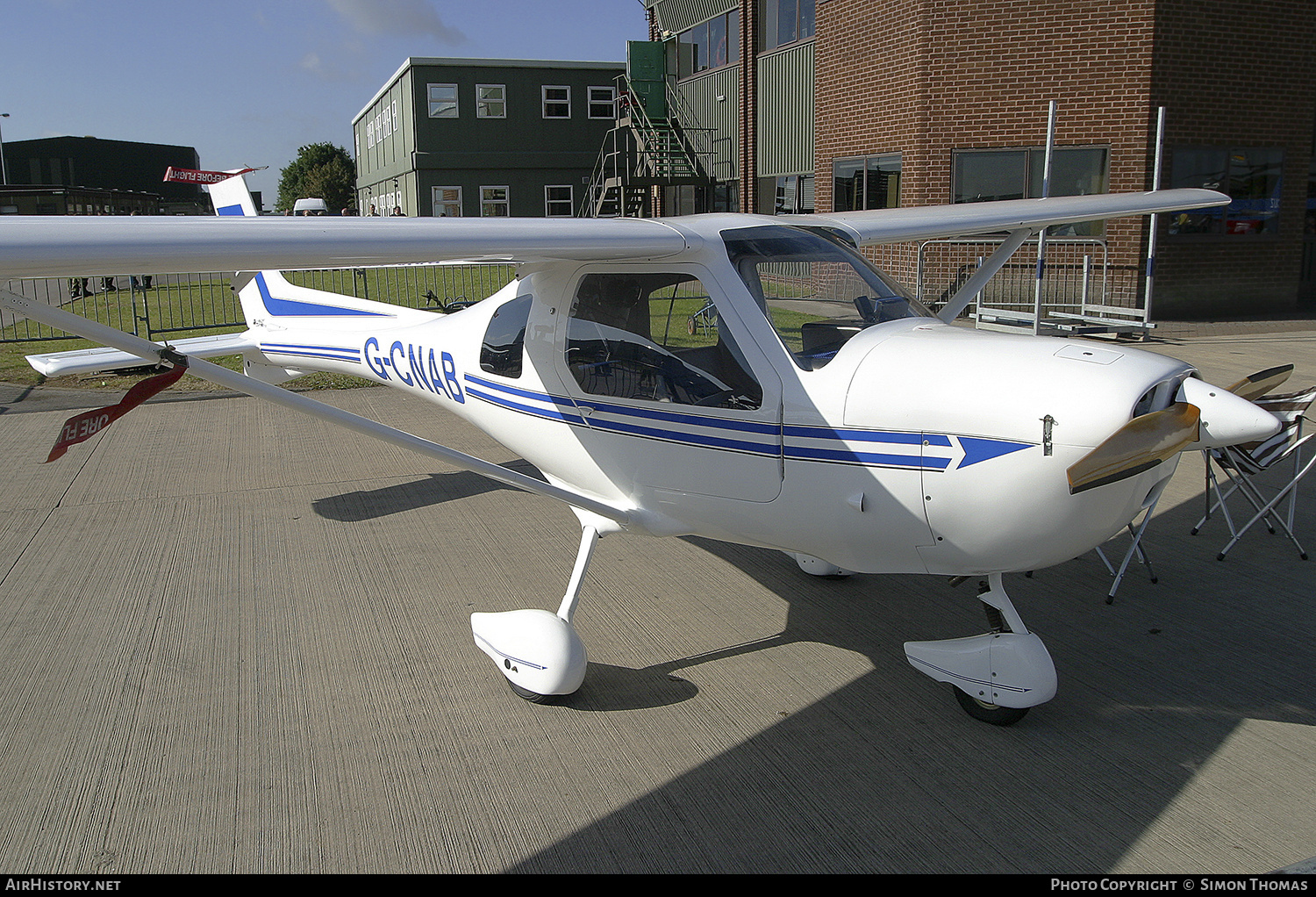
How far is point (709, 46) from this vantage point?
22906 millimetres

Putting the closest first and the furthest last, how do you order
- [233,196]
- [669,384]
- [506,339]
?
[669,384] < [506,339] < [233,196]

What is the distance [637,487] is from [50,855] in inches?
100

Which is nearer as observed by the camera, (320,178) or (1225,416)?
(1225,416)

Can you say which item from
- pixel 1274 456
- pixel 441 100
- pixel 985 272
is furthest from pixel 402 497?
pixel 441 100

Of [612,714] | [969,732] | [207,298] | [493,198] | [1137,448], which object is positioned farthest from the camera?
[493,198]

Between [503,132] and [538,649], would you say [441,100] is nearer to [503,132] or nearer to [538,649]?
[503,132]

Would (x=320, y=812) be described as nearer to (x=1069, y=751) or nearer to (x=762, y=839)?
(x=762, y=839)

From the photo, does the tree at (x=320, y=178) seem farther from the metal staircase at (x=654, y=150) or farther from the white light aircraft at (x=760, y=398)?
the white light aircraft at (x=760, y=398)

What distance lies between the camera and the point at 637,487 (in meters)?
4.27

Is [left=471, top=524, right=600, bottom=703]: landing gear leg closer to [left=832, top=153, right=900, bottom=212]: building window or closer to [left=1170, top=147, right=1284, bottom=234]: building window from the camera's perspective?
[left=832, top=153, right=900, bottom=212]: building window

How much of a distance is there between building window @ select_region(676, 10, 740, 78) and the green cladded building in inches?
405

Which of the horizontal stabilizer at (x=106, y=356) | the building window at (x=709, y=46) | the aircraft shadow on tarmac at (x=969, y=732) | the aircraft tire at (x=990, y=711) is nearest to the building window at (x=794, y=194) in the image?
the building window at (x=709, y=46)

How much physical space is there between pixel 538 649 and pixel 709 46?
22.0 meters

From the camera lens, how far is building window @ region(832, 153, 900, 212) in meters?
15.4
